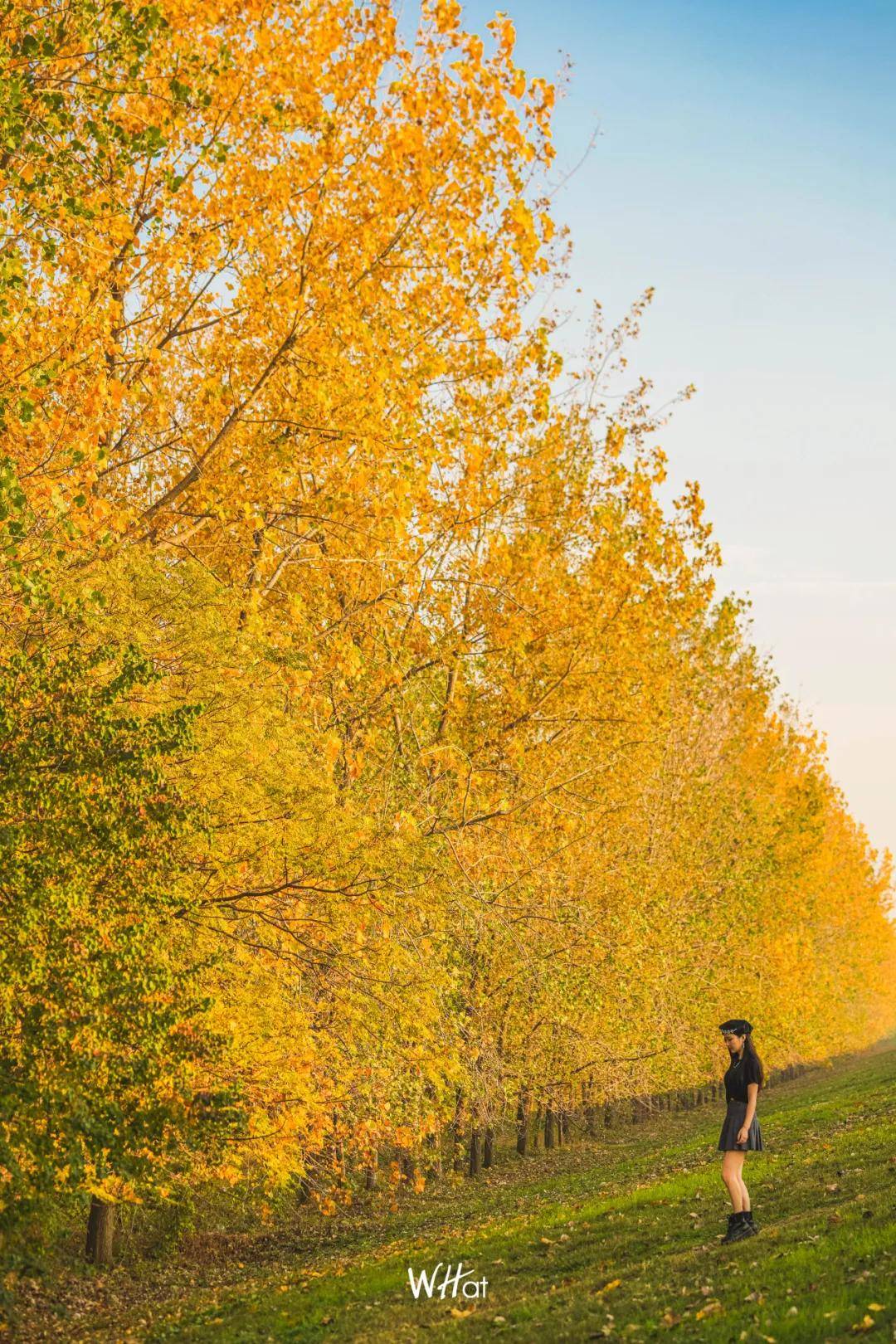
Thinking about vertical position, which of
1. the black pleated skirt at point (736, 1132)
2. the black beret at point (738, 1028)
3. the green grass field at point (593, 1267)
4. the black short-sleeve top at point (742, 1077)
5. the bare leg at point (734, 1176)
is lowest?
the green grass field at point (593, 1267)

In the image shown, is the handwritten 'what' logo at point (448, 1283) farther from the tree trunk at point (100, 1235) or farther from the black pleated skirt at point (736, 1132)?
the tree trunk at point (100, 1235)

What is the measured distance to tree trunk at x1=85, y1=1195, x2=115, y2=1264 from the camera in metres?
17.0

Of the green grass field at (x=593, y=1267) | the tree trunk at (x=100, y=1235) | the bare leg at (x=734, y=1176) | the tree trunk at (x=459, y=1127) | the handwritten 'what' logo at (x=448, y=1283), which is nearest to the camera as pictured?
the green grass field at (x=593, y=1267)

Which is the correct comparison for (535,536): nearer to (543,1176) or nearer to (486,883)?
(486,883)

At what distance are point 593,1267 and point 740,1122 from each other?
2288 mm

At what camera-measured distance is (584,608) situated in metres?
18.1

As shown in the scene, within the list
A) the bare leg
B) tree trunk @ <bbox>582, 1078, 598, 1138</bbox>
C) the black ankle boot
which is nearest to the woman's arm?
the bare leg

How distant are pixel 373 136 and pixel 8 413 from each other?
5486mm

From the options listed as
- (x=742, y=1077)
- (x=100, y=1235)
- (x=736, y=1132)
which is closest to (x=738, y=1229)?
(x=736, y=1132)

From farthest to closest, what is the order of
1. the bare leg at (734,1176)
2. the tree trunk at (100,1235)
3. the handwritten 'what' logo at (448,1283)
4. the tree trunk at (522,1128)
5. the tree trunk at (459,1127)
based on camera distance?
the tree trunk at (522,1128), the tree trunk at (459,1127), the tree trunk at (100,1235), the handwritten 'what' logo at (448,1283), the bare leg at (734,1176)

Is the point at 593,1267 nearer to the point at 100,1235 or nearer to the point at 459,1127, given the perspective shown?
the point at 100,1235

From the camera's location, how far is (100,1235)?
17.2 metres

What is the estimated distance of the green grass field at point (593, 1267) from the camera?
27.0 ft

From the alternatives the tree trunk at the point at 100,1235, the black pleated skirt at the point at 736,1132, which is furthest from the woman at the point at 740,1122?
the tree trunk at the point at 100,1235
